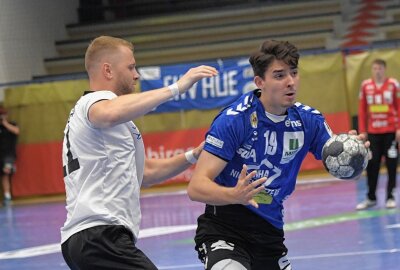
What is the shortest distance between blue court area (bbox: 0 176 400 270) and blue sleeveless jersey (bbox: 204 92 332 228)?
343 cm

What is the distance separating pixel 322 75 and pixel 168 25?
9077 mm

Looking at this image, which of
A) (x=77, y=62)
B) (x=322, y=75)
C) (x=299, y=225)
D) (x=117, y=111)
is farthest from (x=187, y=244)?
(x=77, y=62)

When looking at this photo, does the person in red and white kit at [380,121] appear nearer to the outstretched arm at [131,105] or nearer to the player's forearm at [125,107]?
the outstretched arm at [131,105]

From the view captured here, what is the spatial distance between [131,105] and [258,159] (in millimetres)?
962

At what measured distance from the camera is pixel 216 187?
4.71 meters

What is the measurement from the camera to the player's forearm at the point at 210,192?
4633 mm

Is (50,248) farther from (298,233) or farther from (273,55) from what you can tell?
(273,55)

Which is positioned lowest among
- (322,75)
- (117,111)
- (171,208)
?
(171,208)

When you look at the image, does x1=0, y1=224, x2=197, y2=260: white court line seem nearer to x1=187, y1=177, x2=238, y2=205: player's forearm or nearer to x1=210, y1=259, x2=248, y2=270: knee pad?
x1=210, y1=259, x2=248, y2=270: knee pad

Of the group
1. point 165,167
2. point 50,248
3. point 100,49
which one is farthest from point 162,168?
point 50,248

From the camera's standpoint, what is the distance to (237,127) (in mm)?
4984

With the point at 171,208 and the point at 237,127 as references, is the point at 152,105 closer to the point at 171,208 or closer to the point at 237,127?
the point at 237,127

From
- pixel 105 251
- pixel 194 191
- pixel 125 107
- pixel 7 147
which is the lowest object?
pixel 7 147

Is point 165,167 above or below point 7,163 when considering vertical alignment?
above
